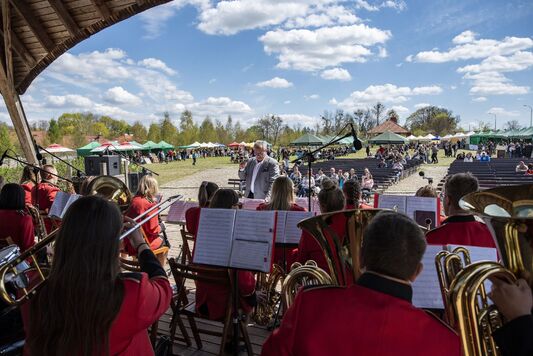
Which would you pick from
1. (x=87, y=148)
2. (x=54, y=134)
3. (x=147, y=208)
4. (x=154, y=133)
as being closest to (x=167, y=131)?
(x=154, y=133)

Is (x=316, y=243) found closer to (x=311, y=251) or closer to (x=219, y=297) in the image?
(x=311, y=251)

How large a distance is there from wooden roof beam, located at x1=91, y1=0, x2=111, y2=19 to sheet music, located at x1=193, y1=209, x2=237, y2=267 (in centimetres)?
529

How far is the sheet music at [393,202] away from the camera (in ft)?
13.4

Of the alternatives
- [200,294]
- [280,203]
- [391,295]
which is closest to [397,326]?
[391,295]

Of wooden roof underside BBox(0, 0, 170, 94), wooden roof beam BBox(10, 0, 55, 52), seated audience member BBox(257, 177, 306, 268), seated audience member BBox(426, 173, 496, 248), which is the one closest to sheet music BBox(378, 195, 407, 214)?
seated audience member BBox(257, 177, 306, 268)

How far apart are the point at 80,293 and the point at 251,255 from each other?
63.3 inches

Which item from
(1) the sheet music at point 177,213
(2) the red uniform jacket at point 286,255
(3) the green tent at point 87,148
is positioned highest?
(3) the green tent at point 87,148

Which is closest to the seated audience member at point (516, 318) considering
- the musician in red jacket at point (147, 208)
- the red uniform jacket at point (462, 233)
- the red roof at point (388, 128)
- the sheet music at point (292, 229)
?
the red uniform jacket at point (462, 233)

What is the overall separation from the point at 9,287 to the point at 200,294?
1459 millimetres

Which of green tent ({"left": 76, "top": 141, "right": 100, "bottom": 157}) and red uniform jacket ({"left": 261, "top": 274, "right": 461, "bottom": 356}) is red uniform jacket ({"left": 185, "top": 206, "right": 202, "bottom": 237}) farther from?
green tent ({"left": 76, "top": 141, "right": 100, "bottom": 157})

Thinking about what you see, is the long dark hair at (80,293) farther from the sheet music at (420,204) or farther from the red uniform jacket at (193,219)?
the sheet music at (420,204)

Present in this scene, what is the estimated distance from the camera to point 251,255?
3.11m

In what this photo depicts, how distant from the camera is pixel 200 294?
3545mm

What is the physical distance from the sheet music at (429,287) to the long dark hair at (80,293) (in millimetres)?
1542
